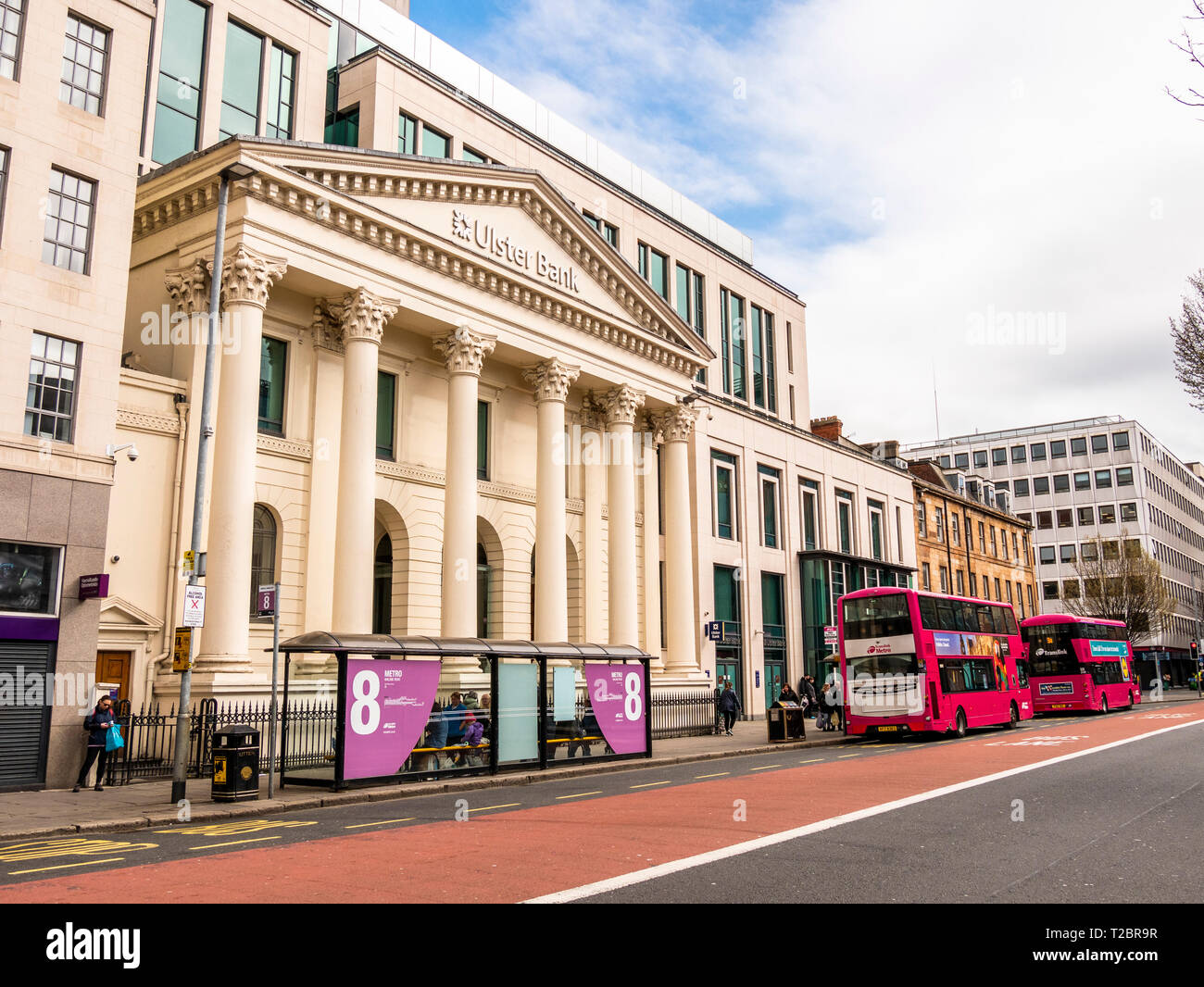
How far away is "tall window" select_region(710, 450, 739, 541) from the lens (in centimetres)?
4178

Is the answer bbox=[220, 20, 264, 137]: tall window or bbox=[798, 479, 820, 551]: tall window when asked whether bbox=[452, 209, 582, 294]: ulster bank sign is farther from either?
bbox=[798, 479, 820, 551]: tall window

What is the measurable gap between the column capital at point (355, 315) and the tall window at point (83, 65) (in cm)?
747

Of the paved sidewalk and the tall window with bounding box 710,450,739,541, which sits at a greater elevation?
the tall window with bounding box 710,450,739,541

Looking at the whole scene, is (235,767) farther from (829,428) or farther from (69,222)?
(829,428)

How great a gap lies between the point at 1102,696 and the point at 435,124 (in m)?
36.1

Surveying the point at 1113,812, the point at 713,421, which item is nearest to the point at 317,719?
the point at 1113,812

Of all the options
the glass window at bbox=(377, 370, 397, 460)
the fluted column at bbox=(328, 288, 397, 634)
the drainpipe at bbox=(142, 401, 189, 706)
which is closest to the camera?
the drainpipe at bbox=(142, 401, 189, 706)

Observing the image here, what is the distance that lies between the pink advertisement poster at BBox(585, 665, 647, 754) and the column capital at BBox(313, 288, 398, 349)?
1049 centimetres

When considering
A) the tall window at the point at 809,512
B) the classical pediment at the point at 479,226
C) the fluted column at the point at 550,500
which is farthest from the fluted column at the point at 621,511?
the tall window at the point at 809,512

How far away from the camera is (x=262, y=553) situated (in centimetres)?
2553

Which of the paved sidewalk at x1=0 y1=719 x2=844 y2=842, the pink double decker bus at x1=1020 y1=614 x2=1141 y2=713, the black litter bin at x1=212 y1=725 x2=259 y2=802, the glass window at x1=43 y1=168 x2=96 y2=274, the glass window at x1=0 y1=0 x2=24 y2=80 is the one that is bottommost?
the paved sidewalk at x1=0 y1=719 x2=844 y2=842

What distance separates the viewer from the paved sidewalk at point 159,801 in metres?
13.6

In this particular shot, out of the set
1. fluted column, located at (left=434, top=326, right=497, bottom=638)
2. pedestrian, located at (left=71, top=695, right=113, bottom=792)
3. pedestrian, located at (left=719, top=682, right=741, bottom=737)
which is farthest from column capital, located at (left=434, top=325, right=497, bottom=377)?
pedestrian, located at (left=71, top=695, right=113, bottom=792)
